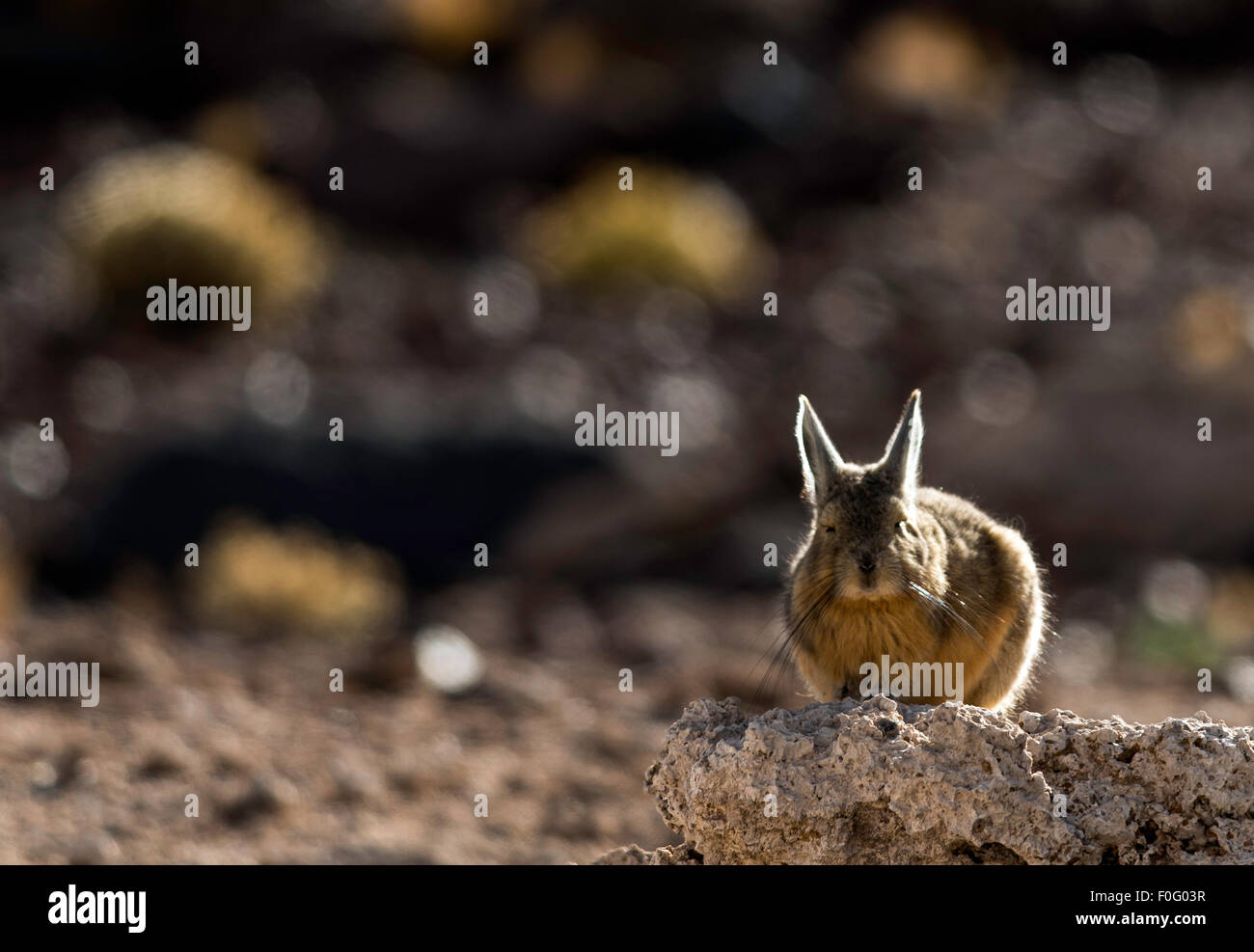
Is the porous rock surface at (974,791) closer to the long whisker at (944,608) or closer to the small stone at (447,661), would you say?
the long whisker at (944,608)

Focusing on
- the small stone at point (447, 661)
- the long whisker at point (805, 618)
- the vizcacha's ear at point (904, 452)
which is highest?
the vizcacha's ear at point (904, 452)

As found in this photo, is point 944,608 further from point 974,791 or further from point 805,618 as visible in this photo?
point 974,791

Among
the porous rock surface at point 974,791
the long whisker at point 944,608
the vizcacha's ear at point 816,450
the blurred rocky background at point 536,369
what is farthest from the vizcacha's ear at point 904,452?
the blurred rocky background at point 536,369

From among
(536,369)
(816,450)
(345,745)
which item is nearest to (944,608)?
(816,450)

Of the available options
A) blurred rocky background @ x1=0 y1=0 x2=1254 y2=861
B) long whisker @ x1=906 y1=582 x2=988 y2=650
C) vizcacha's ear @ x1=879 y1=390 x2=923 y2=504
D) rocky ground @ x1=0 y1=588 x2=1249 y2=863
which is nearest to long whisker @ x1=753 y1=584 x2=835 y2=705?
long whisker @ x1=906 y1=582 x2=988 y2=650

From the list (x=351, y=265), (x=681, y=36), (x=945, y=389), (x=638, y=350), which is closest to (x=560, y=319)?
(x=638, y=350)

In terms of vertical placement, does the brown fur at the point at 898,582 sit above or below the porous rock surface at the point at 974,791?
above

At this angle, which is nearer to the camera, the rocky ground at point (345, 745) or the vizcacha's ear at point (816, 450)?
the vizcacha's ear at point (816, 450)
